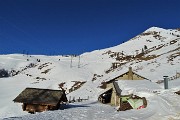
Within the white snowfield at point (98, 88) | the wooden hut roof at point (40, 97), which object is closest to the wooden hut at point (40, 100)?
the wooden hut roof at point (40, 97)

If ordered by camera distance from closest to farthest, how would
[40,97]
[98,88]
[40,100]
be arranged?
[40,100] → [40,97] → [98,88]

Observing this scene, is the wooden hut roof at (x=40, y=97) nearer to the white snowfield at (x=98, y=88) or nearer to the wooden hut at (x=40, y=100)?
the wooden hut at (x=40, y=100)

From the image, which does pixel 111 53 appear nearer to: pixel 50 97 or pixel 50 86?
pixel 50 86

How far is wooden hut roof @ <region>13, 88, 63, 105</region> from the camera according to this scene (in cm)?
4759

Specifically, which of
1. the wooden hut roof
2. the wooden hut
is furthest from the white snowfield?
the wooden hut roof

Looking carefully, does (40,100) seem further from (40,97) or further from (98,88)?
(98,88)

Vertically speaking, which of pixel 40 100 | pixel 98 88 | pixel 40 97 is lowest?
pixel 40 100

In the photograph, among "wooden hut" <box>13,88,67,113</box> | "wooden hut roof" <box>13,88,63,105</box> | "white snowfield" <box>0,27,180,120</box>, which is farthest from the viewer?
"wooden hut roof" <box>13,88,63,105</box>

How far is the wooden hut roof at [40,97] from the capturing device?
156 ft

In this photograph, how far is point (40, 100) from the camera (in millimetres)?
48281

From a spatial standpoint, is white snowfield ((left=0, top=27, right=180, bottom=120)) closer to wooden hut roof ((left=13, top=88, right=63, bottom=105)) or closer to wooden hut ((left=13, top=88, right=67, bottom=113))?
wooden hut ((left=13, top=88, right=67, bottom=113))

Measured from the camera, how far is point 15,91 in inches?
4065

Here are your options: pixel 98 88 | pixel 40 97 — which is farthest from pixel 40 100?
pixel 98 88

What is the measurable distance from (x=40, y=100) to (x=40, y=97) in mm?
1028
